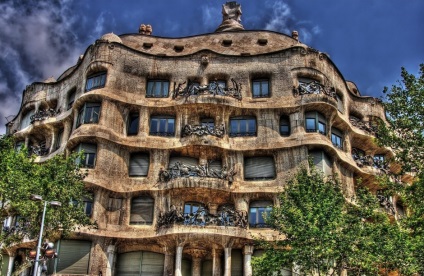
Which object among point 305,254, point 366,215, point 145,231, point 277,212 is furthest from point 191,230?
point 366,215

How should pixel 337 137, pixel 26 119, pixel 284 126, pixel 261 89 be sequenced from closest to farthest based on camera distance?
pixel 284 126 → pixel 261 89 → pixel 337 137 → pixel 26 119

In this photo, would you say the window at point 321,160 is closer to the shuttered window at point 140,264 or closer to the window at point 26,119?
the shuttered window at point 140,264

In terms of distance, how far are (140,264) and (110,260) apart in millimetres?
1901

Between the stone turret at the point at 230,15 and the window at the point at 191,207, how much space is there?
60.1 ft

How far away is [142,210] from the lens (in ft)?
101

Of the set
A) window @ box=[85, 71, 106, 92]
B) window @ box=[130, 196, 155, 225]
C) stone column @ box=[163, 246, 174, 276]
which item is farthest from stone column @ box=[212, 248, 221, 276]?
window @ box=[85, 71, 106, 92]

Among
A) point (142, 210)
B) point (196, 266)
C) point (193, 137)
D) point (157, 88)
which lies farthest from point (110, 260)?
point (157, 88)

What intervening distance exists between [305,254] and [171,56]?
61.8 ft

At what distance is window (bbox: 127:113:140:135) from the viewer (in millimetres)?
33469

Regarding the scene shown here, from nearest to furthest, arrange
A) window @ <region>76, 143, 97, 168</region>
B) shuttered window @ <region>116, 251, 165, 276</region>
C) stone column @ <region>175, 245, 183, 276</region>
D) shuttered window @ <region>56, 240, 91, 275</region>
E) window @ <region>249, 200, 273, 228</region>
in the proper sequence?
stone column @ <region>175, 245, 183, 276</region>, shuttered window @ <region>56, 240, 91, 275</region>, shuttered window @ <region>116, 251, 165, 276</region>, window @ <region>249, 200, 273, 228</region>, window @ <region>76, 143, 97, 168</region>

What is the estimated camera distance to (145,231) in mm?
29734

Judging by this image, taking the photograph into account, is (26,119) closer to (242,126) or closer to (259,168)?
(242,126)

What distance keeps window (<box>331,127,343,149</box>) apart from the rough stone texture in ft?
1.03

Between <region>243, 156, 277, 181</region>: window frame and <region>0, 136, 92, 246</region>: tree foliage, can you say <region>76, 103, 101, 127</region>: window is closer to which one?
<region>0, 136, 92, 246</region>: tree foliage
